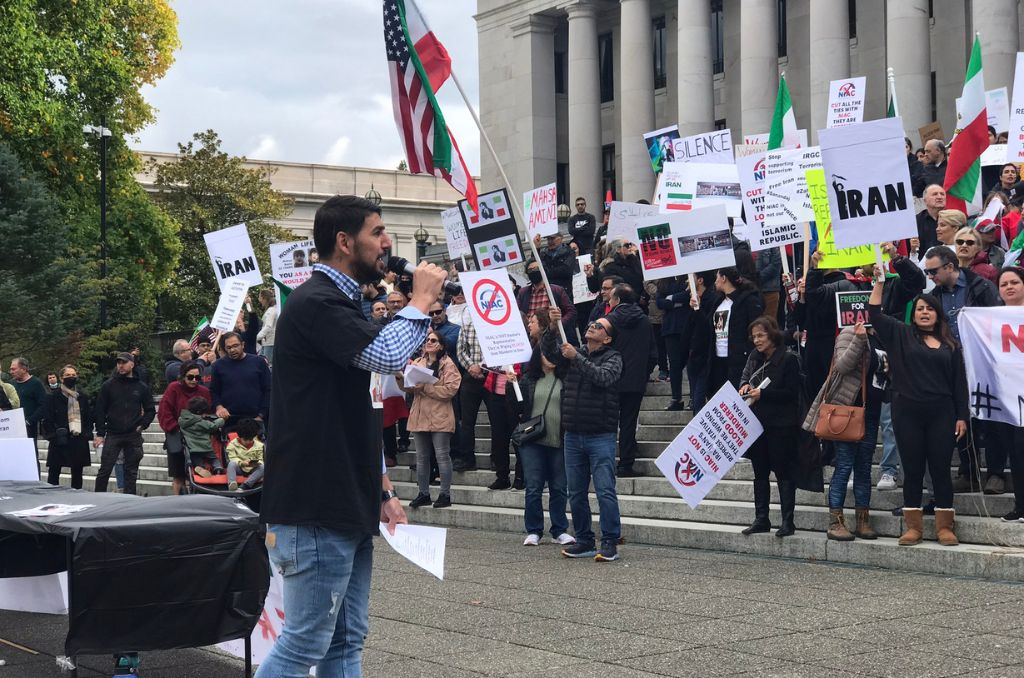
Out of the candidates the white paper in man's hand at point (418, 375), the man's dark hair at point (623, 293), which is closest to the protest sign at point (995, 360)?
the man's dark hair at point (623, 293)

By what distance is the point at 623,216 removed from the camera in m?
19.1

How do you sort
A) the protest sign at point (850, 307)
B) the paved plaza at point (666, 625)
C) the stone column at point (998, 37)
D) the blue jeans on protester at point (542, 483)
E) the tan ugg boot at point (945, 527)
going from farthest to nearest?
the stone column at point (998, 37) < the blue jeans on protester at point (542, 483) < the protest sign at point (850, 307) < the tan ugg boot at point (945, 527) < the paved plaza at point (666, 625)

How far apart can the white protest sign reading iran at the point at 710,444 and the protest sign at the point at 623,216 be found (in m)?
7.46

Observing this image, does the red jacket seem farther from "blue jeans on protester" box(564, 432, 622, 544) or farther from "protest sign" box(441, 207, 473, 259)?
"blue jeans on protester" box(564, 432, 622, 544)

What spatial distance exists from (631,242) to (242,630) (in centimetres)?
1265

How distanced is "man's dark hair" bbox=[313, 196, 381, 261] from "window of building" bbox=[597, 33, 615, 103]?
45.5 m

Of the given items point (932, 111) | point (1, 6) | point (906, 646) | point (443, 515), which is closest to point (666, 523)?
point (443, 515)

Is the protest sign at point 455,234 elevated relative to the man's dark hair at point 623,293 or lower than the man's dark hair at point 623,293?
elevated

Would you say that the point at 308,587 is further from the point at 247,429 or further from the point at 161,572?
the point at 247,429

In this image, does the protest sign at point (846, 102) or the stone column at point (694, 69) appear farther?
the stone column at point (694, 69)

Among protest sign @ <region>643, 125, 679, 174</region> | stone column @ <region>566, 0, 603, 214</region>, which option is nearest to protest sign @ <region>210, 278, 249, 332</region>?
protest sign @ <region>643, 125, 679, 174</region>

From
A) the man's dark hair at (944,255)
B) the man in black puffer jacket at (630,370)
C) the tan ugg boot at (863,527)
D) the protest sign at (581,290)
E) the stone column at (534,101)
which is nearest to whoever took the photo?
the tan ugg boot at (863,527)

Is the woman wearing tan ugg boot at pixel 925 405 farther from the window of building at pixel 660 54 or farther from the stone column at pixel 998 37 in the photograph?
the window of building at pixel 660 54

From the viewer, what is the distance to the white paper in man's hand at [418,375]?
49.3 feet
